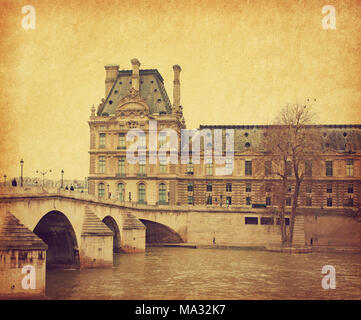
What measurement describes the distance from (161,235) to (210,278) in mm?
26428

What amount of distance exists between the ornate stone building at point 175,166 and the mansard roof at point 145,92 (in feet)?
0.49

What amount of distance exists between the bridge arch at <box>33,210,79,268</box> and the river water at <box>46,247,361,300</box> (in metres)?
1.84

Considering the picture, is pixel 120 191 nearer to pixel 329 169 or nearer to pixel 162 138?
pixel 162 138

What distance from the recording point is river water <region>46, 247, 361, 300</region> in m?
31.5

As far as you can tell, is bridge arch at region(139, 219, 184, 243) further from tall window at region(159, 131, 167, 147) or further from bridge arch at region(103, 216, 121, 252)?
tall window at region(159, 131, 167, 147)

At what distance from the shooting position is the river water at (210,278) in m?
31.5

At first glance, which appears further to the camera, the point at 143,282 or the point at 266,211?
the point at 266,211

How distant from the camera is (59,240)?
40.2 meters

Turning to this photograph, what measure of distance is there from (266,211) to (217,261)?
59.2ft

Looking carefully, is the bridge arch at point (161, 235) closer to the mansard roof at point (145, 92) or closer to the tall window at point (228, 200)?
the tall window at point (228, 200)

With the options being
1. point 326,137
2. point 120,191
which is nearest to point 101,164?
point 120,191

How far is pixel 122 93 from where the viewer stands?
74625mm
